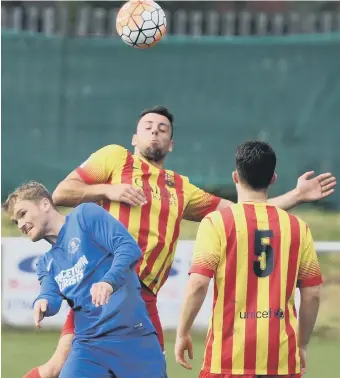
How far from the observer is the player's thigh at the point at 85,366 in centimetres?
495

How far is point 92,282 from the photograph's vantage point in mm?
4977

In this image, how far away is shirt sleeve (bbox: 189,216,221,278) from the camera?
14.8 feet

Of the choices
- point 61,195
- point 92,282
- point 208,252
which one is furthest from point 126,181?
point 208,252

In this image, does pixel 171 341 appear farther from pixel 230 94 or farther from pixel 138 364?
pixel 138 364

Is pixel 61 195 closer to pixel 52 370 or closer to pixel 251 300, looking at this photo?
pixel 52 370

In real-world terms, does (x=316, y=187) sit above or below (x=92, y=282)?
above

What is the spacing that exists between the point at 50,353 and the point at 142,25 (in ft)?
8.53

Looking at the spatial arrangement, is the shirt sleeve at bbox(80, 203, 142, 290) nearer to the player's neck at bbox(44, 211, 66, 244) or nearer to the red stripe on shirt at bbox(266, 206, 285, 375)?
the player's neck at bbox(44, 211, 66, 244)

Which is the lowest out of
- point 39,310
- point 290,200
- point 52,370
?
point 52,370

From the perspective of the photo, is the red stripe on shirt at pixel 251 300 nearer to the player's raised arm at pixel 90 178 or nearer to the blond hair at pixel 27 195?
the blond hair at pixel 27 195

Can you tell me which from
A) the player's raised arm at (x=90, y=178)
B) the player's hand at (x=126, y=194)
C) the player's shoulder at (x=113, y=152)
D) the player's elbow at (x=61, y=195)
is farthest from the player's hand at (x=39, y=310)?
the player's shoulder at (x=113, y=152)

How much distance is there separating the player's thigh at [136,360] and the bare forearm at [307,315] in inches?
27.4

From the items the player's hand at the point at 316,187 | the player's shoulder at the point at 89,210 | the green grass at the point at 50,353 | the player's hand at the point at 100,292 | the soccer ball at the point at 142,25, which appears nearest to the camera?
the player's hand at the point at 100,292

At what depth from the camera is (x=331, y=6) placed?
38.2ft
